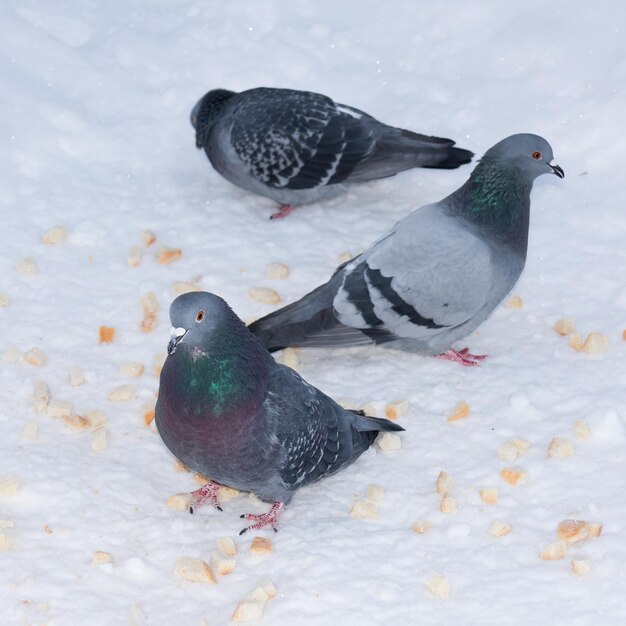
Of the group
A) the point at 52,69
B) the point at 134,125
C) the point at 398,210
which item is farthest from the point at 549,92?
the point at 52,69

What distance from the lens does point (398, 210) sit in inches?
291

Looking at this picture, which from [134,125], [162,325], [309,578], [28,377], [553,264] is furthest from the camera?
[134,125]

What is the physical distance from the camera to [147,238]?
276 inches

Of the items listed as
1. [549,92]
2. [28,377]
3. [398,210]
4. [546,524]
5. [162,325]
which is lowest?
[28,377]

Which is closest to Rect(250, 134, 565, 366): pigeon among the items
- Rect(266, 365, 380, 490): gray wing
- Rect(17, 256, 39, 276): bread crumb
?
Rect(266, 365, 380, 490): gray wing

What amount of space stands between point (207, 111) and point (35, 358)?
2.22 m

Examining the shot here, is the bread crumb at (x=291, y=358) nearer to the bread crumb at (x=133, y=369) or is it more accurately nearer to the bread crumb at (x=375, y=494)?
the bread crumb at (x=133, y=369)

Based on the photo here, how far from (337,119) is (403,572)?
10.7ft

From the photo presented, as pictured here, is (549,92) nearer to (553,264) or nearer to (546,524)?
(553,264)

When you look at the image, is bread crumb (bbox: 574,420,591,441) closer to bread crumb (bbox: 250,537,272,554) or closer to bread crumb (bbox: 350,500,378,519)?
bread crumb (bbox: 350,500,378,519)

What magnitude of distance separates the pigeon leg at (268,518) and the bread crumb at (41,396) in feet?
4.09

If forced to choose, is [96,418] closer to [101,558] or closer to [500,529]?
[101,558]

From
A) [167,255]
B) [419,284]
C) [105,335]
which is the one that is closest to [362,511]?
[419,284]

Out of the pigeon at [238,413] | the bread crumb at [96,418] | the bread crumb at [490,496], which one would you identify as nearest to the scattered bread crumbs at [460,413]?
the bread crumb at [490,496]
